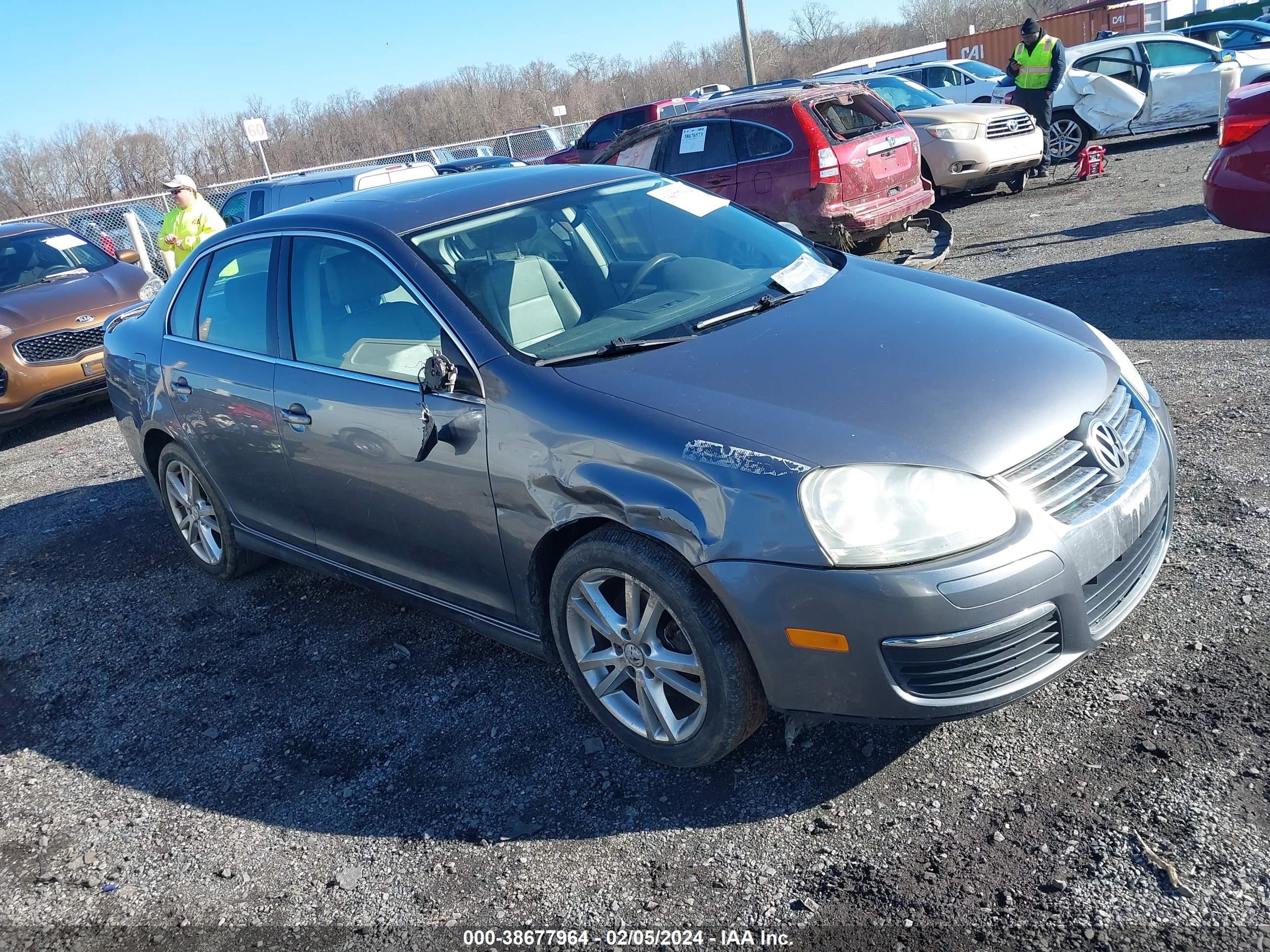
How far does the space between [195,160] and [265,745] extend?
43.6 meters

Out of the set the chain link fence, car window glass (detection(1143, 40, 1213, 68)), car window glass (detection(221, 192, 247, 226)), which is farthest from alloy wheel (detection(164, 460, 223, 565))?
car window glass (detection(1143, 40, 1213, 68))

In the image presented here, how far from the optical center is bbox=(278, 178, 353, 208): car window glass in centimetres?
1185

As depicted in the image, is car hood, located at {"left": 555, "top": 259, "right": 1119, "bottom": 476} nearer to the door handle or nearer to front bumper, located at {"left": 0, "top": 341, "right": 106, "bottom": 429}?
the door handle

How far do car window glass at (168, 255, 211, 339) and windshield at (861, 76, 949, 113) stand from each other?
11.6 m

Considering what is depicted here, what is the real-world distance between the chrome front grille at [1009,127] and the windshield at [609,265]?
918cm

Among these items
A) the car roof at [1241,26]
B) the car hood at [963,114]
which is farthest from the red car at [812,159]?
the car roof at [1241,26]

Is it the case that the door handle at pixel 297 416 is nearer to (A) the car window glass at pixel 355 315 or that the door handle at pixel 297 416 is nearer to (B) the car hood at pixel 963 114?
(A) the car window glass at pixel 355 315

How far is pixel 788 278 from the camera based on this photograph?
3.74 metres

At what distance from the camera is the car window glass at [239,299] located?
4.11 meters

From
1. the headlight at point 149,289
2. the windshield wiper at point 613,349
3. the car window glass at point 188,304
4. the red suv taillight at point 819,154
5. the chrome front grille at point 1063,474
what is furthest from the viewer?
the headlight at point 149,289

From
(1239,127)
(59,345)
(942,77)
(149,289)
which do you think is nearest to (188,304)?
(59,345)

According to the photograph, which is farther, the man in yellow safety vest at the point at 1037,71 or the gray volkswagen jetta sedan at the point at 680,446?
the man in yellow safety vest at the point at 1037,71

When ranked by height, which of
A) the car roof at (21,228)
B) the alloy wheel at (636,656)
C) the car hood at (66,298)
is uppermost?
the car roof at (21,228)

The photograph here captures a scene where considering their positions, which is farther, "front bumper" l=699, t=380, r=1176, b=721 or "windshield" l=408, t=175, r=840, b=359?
"windshield" l=408, t=175, r=840, b=359
